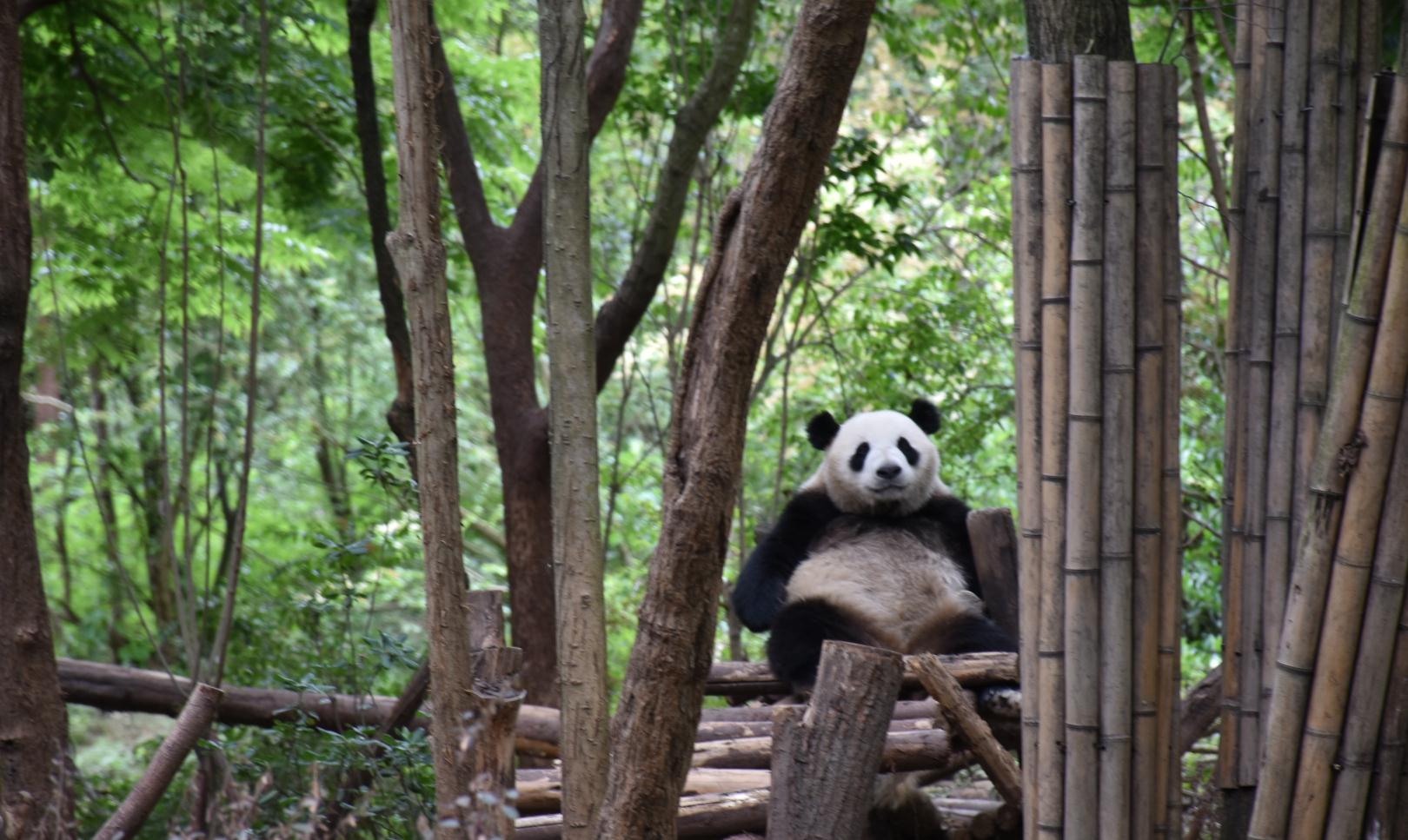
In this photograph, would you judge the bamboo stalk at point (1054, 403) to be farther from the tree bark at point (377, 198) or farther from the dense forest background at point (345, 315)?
the tree bark at point (377, 198)

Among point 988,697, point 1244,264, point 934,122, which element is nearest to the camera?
point 1244,264

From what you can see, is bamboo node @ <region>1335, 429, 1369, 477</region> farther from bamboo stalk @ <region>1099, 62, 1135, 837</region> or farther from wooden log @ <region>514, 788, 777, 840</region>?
wooden log @ <region>514, 788, 777, 840</region>

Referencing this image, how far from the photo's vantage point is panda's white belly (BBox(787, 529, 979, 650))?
13.7 feet

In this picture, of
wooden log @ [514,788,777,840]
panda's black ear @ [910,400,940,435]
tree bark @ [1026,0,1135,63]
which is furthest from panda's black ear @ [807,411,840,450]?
tree bark @ [1026,0,1135,63]

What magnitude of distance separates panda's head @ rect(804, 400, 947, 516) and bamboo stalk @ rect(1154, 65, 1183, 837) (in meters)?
1.80

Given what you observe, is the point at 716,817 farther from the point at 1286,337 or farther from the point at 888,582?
the point at 1286,337

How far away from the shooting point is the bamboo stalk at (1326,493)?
229 centimetres

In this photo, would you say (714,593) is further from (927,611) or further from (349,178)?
(349,178)

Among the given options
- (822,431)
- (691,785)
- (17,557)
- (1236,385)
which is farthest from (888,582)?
(17,557)

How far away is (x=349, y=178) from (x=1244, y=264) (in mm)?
5285

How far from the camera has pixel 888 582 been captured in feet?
14.0

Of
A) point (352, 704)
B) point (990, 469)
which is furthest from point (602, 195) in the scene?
point (352, 704)

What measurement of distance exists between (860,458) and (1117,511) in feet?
6.46

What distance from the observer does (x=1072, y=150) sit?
104 inches
